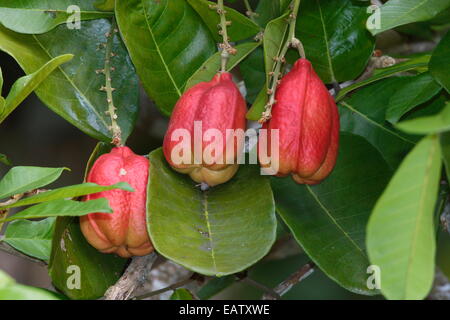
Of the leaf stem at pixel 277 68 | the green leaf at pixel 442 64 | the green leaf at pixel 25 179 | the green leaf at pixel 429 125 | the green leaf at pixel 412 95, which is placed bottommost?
the green leaf at pixel 412 95

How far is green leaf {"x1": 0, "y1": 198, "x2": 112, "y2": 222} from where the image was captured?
0.87 metres

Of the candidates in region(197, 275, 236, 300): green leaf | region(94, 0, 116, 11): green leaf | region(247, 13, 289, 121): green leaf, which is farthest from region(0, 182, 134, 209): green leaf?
region(197, 275, 236, 300): green leaf

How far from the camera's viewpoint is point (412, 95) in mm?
1162

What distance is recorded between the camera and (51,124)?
214cm

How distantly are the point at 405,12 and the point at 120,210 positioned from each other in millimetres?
486

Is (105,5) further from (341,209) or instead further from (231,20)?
(341,209)

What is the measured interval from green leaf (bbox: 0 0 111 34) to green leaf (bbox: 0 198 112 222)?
0.33 metres

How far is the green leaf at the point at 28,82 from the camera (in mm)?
1035

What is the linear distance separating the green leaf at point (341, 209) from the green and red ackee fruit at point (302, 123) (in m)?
0.11

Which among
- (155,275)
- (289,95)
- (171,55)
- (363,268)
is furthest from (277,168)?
(155,275)

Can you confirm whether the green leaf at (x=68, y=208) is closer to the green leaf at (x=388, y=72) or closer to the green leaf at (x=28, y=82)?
the green leaf at (x=28, y=82)

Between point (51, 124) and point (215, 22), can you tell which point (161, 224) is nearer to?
Answer: point (215, 22)

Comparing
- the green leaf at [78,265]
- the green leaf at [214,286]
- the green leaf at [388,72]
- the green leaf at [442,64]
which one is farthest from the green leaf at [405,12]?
the green leaf at [214,286]
